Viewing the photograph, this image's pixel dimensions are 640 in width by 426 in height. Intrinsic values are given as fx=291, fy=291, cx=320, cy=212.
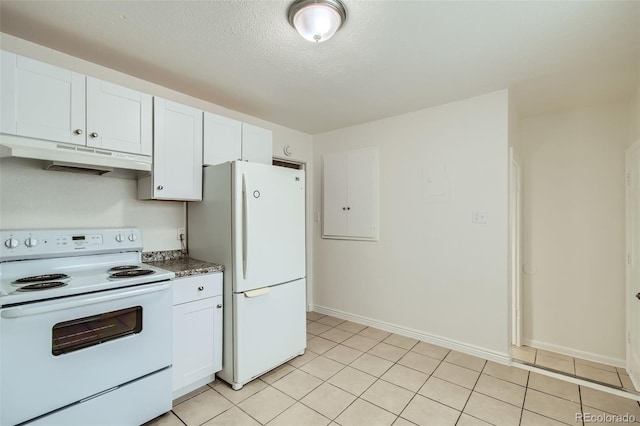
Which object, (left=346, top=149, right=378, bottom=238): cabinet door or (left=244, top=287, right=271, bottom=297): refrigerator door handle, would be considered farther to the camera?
(left=346, top=149, right=378, bottom=238): cabinet door

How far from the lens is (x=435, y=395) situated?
6.84ft

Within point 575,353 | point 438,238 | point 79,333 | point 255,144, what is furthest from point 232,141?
point 575,353

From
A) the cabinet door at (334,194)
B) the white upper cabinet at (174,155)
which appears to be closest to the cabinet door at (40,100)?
the white upper cabinet at (174,155)

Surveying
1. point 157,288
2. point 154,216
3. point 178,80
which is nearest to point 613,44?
point 178,80

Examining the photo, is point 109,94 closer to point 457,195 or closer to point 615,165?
point 457,195

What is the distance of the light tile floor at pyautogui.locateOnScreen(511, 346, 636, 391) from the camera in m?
2.49

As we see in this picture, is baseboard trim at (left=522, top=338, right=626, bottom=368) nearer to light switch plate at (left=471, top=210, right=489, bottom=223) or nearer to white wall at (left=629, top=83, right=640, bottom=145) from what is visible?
light switch plate at (left=471, top=210, right=489, bottom=223)

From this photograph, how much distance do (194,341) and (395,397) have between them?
148cm

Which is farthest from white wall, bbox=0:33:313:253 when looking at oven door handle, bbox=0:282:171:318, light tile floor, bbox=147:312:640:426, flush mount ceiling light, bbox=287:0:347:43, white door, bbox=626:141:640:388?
white door, bbox=626:141:640:388

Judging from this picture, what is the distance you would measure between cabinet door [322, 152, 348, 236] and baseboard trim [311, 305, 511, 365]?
102cm

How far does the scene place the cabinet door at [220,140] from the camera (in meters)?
2.45

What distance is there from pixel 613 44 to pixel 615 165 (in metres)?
1.48

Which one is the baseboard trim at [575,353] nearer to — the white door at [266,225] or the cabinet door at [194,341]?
the white door at [266,225]

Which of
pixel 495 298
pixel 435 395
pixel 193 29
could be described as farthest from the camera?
pixel 495 298
